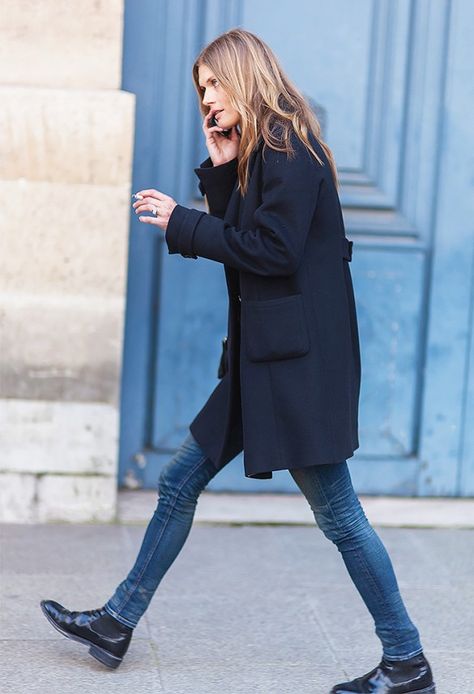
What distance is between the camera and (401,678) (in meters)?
3.24

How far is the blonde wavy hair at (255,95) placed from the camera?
3.09m

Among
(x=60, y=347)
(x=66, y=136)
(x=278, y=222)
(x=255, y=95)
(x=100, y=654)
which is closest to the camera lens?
(x=278, y=222)

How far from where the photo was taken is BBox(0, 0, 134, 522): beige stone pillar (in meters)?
4.52

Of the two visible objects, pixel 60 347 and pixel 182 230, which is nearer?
pixel 182 230

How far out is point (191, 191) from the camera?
496cm

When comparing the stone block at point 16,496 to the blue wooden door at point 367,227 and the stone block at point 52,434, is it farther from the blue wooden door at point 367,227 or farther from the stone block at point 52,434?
the blue wooden door at point 367,227

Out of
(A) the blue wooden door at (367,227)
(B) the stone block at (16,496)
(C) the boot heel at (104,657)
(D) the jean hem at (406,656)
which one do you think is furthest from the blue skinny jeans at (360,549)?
(A) the blue wooden door at (367,227)

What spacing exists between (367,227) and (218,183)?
1.87 meters

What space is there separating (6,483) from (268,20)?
2.05m

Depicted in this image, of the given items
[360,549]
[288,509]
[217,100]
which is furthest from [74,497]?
[217,100]

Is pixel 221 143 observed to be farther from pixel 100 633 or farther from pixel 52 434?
pixel 52 434

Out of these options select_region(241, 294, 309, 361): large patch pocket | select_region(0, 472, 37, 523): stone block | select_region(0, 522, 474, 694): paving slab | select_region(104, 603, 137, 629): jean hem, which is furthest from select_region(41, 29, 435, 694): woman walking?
select_region(0, 472, 37, 523): stone block

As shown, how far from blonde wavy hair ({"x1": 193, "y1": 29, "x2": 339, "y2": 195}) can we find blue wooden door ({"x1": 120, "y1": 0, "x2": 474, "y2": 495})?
1779mm

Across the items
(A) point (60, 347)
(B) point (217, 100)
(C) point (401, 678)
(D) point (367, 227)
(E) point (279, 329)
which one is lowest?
(C) point (401, 678)
